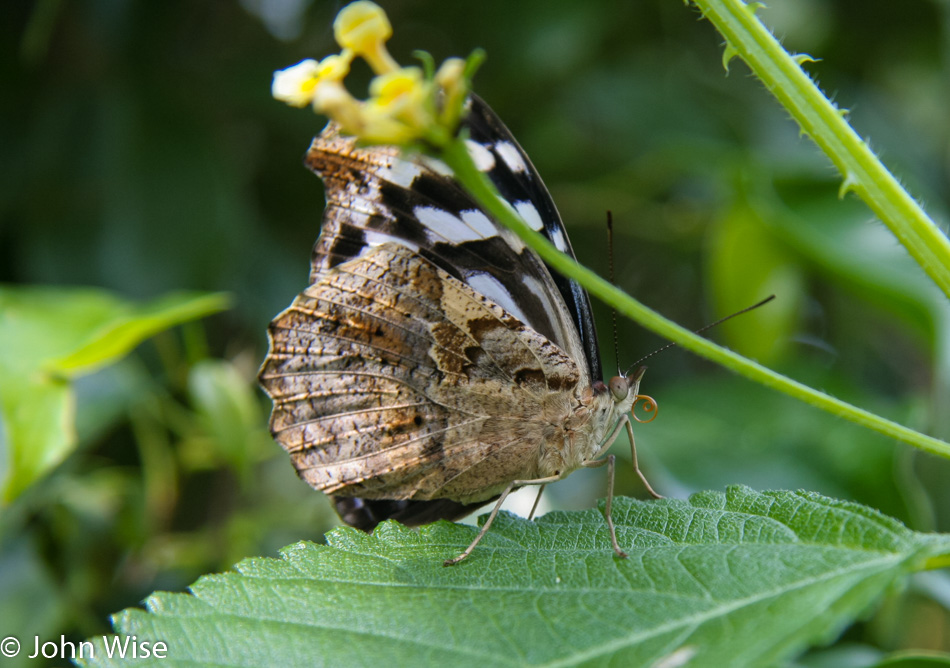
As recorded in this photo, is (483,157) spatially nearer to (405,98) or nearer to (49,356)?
(405,98)

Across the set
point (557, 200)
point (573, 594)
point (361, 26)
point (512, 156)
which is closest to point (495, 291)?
point (512, 156)

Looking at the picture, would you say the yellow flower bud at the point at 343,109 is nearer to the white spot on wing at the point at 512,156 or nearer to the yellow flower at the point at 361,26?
the yellow flower at the point at 361,26

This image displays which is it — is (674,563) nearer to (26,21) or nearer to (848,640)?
(848,640)

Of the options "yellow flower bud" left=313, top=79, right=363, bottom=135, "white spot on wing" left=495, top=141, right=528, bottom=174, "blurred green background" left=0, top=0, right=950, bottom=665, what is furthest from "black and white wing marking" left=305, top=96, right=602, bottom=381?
"yellow flower bud" left=313, top=79, right=363, bottom=135

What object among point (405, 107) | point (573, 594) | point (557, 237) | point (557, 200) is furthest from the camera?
point (557, 200)

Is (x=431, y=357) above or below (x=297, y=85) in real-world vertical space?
below

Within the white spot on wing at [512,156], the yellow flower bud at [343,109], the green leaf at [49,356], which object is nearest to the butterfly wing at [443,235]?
the white spot on wing at [512,156]
